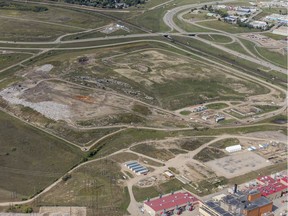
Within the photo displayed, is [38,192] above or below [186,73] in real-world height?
below

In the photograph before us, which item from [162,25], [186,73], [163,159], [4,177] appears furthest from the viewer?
[162,25]

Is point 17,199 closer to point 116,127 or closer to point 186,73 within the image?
point 116,127

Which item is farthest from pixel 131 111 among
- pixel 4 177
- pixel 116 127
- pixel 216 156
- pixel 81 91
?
pixel 4 177

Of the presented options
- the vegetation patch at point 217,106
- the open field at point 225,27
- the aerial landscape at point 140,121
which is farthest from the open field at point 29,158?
the open field at point 225,27

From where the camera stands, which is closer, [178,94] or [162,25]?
[178,94]

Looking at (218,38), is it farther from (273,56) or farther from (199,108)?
(199,108)

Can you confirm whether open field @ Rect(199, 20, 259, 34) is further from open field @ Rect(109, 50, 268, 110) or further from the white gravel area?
the white gravel area
